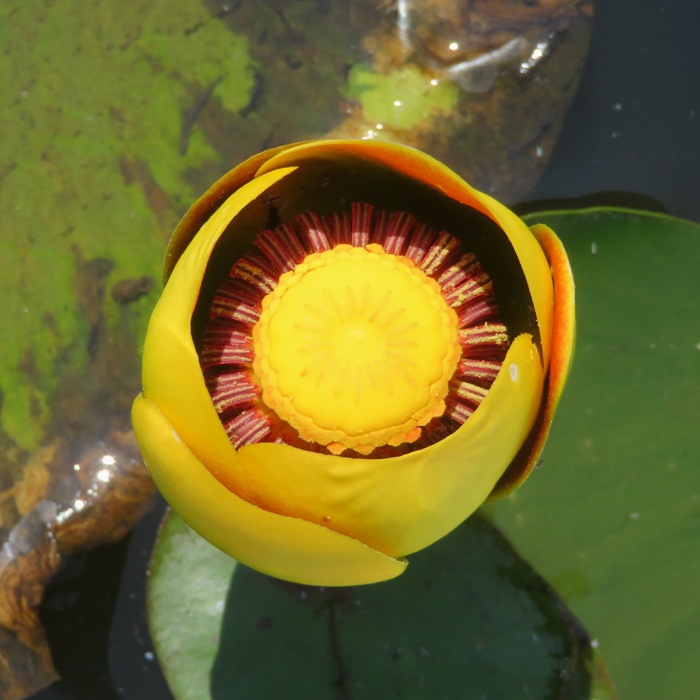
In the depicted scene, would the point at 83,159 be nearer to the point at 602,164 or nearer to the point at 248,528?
the point at 248,528

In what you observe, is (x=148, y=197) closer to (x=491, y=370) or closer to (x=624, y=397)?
(x=491, y=370)

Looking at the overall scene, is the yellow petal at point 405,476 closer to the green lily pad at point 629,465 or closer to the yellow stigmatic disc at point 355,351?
the yellow stigmatic disc at point 355,351

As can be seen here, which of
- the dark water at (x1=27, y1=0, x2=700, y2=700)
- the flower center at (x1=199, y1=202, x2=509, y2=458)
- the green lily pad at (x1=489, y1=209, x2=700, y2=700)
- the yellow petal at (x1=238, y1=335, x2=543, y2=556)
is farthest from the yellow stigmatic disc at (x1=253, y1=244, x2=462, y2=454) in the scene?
the dark water at (x1=27, y1=0, x2=700, y2=700)

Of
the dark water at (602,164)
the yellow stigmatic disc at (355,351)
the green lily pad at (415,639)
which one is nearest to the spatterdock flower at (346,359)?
the yellow stigmatic disc at (355,351)

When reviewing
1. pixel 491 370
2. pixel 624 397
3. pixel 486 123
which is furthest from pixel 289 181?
pixel 624 397

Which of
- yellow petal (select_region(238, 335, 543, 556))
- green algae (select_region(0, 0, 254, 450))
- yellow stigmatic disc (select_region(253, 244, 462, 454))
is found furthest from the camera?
green algae (select_region(0, 0, 254, 450))

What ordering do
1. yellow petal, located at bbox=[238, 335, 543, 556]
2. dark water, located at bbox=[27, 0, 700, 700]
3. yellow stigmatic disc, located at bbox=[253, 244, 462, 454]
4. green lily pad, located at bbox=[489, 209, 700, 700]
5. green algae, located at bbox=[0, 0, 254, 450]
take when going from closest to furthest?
1. yellow petal, located at bbox=[238, 335, 543, 556]
2. yellow stigmatic disc, located at bbox=[253, 244, 462, 454]
3. green lily pad, located at bbox=[489, 209, 700, 700]
4. green algae, located at bbox=[0, 0, 254, 450]
5. dark water, located at bbox=[27, 0, 700, 700]

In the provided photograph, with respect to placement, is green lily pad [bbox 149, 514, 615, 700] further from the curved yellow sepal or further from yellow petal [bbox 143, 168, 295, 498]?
yellow petal [bbox 143, 168, 295, 498]
